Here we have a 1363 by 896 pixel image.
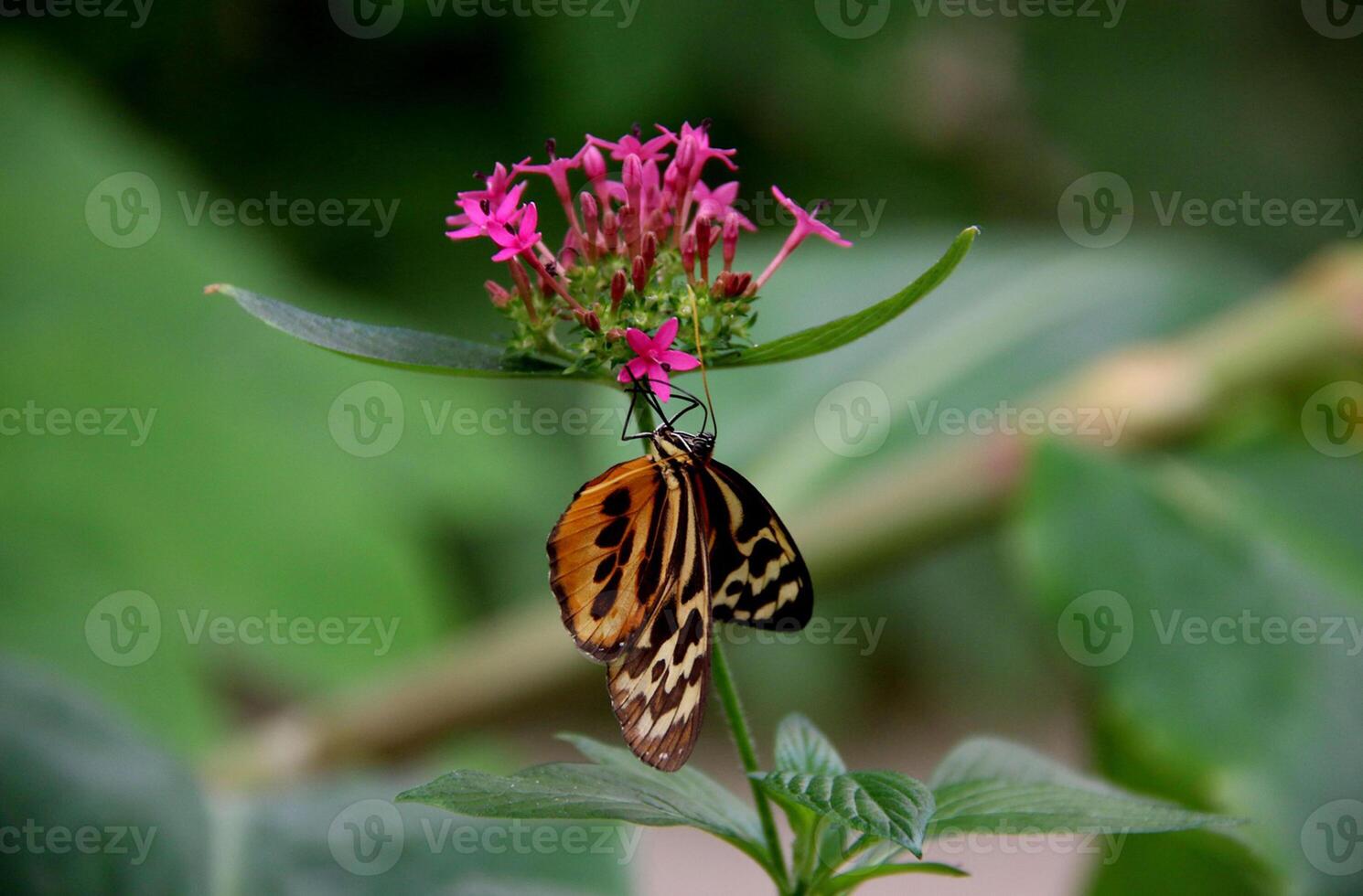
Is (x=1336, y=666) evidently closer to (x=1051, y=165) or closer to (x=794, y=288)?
(x=794, y=288)

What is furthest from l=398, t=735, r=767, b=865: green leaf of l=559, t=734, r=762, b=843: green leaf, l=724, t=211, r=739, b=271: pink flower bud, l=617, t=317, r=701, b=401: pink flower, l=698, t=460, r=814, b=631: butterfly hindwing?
l=724, t=211, r=739, b=271: pink flower bud

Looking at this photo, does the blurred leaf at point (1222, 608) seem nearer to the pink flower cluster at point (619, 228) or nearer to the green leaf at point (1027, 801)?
the green leaf at point (1027, 801)

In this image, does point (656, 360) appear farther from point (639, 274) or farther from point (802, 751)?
point (802, 751)

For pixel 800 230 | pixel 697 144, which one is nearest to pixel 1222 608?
pixel 800 230

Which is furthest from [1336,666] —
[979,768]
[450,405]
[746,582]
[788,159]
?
[788,159]

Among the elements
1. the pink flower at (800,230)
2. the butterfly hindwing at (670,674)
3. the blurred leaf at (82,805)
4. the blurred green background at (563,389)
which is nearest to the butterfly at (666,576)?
the butterfly hindwing at (670,674)

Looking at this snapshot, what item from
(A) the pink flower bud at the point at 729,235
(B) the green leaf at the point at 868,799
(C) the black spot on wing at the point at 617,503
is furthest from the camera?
(A) the pink flower bud at the point at 729,235

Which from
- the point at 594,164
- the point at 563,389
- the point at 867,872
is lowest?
the point at 867,872
